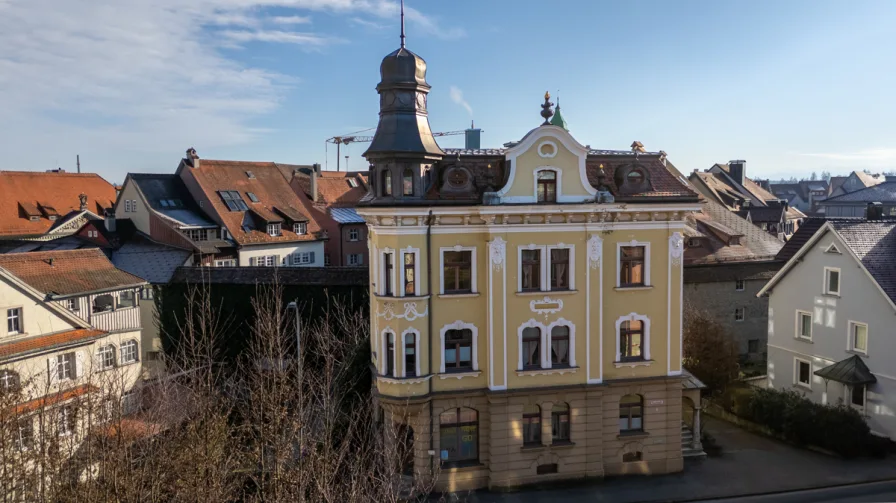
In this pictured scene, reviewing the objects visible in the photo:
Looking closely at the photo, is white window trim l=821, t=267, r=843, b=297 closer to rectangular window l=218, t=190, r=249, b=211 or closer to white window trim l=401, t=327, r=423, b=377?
white window trim l=401, t=327, r=423, b=377

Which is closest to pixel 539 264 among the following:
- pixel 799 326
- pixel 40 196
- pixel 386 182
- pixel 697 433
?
pixel 386 182

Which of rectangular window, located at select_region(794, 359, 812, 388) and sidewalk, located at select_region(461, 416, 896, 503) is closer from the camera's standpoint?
sidewalk, located at select_region(461, 416, 896, 503)

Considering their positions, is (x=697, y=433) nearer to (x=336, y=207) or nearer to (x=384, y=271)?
(x=384, y=271)

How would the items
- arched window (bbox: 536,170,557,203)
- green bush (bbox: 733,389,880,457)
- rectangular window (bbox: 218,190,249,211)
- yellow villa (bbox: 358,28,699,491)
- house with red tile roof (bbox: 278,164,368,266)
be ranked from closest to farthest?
yellow villa (bbox: 358,28,699,491)
arched window (bbox: 536,170,557,203)
green bush (bbox: 733,389,880,457)
rectangular window (bbox: 218,190,249,211)
house with red tile roof (bbox: 278,164,368,266)

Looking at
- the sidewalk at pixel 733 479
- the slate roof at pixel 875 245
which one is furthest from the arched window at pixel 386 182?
the slate roof at pixel 875 245

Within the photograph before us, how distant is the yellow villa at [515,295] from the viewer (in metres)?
24.5

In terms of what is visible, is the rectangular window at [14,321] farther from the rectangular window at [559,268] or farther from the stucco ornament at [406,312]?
the rectangular window at [559,268]

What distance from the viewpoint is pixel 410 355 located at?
2484 centimetres

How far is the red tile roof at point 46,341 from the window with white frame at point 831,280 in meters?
32.9

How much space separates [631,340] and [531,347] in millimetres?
4159

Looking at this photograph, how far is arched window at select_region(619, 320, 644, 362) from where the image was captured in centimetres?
2631

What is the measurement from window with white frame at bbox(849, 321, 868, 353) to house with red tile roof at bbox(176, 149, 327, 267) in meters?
37.2

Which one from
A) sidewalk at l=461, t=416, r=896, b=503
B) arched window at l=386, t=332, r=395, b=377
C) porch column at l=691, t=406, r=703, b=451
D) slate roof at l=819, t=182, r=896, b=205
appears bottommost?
sidewalk at l=461, t=416, r=896, b=503

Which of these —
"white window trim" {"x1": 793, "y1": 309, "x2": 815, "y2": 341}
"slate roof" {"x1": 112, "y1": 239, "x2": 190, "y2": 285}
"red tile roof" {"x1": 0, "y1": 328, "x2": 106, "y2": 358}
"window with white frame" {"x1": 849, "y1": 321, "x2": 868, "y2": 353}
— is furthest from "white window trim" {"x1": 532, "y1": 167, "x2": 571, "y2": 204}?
"slate roof" {"x1": 112, "y1": 239, "x2": 190, "y2": 285}
